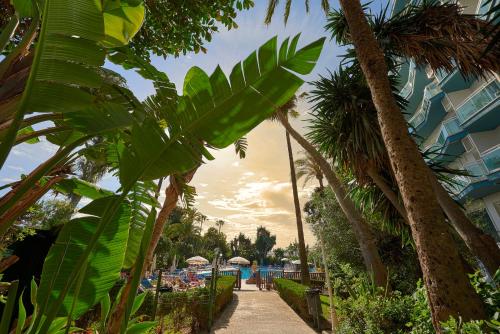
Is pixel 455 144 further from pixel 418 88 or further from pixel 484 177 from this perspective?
pixel 418 88

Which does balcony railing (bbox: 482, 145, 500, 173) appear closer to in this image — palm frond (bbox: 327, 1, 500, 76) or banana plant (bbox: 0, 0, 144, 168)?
palm frond (bbox: 327, 1, 500, 76)

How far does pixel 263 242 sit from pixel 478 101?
80.5m

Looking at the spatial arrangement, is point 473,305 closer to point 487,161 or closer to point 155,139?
point 155,139

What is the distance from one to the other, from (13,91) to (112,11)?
2.60ft

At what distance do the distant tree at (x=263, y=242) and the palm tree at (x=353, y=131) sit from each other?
277 ft

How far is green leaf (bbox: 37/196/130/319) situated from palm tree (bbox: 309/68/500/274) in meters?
6.39

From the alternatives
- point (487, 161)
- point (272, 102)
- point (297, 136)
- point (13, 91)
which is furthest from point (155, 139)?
point (487, 161)

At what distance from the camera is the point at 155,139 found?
1.38 meters

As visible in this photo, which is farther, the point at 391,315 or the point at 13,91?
the point at 391,315

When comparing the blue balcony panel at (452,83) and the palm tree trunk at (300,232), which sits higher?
the blue balcony panel at (452,83)

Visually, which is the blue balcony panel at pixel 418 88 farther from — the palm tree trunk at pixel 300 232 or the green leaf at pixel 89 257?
the green leaf at pixel 89 257

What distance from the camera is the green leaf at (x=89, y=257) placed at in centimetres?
160

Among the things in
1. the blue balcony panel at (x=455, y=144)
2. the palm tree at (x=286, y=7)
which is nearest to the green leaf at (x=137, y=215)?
the palm tree at (x=286, y=7)

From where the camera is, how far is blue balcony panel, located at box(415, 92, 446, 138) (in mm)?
21567
